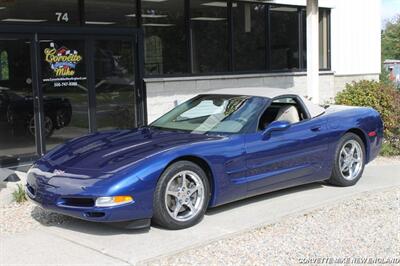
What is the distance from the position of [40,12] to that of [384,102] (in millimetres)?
6475

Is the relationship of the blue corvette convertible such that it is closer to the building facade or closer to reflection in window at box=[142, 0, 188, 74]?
the building facade

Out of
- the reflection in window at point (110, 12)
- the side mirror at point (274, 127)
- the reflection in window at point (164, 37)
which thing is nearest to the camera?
the side mirror at point (274, 127)

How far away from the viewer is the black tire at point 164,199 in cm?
524

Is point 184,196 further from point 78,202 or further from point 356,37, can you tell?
point 356,37

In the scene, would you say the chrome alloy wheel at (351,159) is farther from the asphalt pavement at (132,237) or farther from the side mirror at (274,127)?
the side mirror at (274,127)

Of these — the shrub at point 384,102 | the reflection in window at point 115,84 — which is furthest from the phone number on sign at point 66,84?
the shrub at point 384,102

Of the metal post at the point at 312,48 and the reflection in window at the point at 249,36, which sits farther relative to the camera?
the reflection in window at the point at 249,36

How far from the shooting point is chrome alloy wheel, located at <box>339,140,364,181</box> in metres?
7.37

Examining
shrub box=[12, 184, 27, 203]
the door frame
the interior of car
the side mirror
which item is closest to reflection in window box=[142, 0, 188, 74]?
the door frame

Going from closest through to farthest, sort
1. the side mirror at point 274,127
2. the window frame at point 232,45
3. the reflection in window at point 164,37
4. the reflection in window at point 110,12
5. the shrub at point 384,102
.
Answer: the side mirror at point 274,127, the reflection in window at point 110,12, the shrub at point 384,102, the reflection in window at point 164,37, the window frame at point 232,45

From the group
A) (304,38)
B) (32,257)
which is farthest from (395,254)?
(304,38)

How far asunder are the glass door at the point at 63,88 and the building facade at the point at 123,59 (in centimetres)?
2

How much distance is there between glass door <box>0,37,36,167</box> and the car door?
468 cm

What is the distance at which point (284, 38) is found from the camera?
14.0m
